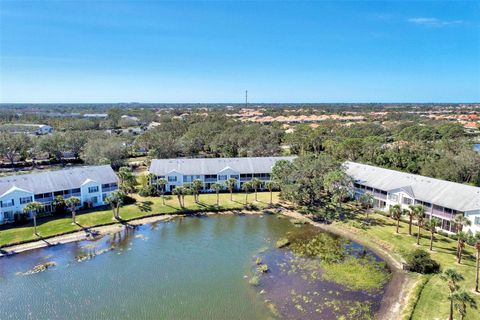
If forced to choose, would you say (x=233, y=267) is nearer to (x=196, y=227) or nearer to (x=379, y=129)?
(x=196, y=227)

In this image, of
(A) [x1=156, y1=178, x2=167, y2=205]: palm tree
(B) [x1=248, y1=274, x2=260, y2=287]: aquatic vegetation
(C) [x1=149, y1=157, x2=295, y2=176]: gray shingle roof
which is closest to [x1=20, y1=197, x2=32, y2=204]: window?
(A) [x1=156, y1=178, x2=167, y2=205]: palm tree

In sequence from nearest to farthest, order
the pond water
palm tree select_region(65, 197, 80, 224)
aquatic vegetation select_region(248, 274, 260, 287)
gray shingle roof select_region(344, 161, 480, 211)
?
the pond water < aquatic vegetation select_region(248, 274, 260, 287) < gray shingle roof select_region(344, 161, 480, 211) < palm tree select_region(65, 197, 80, 224)

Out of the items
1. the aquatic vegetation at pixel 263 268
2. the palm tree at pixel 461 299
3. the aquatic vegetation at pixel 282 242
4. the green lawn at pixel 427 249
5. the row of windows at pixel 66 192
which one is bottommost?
the aquatic vegetation at pixel 263 268

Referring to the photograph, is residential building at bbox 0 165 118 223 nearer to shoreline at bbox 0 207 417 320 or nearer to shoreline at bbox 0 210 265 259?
shoreline at bbox 0 210 265 259

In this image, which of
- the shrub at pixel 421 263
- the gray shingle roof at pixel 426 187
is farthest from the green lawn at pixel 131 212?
the shrub at pixel 421 263

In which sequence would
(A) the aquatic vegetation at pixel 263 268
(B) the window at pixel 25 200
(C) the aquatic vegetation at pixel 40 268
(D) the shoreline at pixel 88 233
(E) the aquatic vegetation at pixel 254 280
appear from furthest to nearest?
(B) the window at pixel 25 200, (D) the shoreline at pixel 88 233, (A) the aquatic vegetation at pixel 263 268, (C) the aquatic vegetation at pixel 40 268, (E) the aquatic vegetation at pixel 254 280

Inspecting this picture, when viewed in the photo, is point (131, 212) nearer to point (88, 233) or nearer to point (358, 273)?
point (88, 233)

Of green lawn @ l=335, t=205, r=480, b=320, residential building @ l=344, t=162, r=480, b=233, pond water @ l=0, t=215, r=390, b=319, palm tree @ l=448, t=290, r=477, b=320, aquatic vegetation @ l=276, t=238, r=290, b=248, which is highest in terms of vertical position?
residential building @ l=344, t=162, r=480, b=233

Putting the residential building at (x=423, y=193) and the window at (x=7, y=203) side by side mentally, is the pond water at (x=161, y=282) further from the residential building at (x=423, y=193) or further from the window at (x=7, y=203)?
the residential building at (x=423, y=193)
